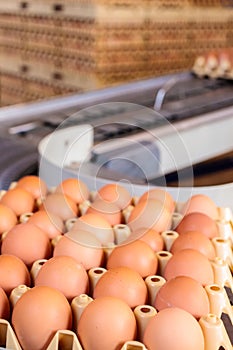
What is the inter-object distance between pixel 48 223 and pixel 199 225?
1.05 feet

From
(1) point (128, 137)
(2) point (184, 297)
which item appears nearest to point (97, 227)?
(2) point (184, 297)

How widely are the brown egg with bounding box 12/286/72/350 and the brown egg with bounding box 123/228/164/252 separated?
26 cm

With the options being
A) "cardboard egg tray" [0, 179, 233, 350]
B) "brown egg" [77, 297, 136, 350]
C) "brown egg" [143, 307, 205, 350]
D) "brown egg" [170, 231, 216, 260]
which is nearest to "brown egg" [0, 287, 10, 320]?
"cardboard egg tray" [0, 179, 233, 350]

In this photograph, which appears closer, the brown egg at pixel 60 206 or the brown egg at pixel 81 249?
the brown egg at pixel 81 249

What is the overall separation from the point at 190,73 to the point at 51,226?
227 cm

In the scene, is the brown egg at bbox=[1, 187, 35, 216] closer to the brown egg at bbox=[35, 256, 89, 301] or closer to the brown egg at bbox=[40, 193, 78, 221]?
the brown egg at bbox=[40, 193, 78, 221]

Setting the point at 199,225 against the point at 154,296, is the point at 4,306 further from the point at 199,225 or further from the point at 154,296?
the point at 199,225

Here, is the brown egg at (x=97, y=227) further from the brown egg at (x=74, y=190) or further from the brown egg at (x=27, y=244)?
the brown egg at (x=74, y=190)

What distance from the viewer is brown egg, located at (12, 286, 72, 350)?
829 millimetres

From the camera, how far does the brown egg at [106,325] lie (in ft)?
2.65

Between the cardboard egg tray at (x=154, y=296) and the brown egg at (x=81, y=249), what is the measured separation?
0.06 ft

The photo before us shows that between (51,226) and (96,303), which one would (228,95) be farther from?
(96,303)

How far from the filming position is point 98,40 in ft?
11.3

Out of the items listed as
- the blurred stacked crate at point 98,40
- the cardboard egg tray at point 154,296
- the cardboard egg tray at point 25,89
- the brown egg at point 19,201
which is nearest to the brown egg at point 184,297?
the cardboard egg tray at point 154,296
